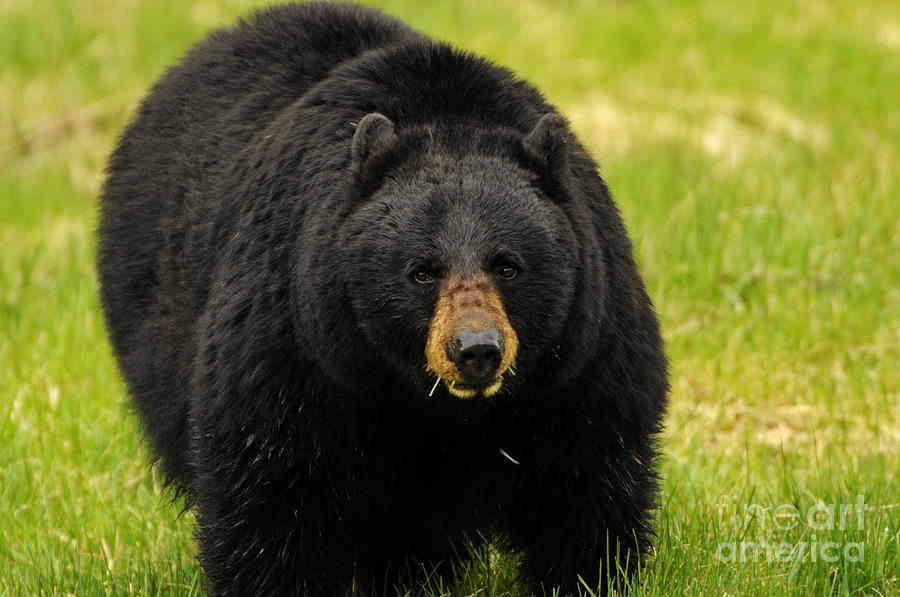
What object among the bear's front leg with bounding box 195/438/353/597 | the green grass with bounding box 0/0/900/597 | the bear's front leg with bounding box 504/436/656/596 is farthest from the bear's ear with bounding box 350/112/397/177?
the green grass with bounding box 0/0/900/597

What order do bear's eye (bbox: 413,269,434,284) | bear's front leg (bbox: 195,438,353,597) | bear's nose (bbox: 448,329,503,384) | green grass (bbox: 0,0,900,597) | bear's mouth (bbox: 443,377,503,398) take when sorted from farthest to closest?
green grass (bbox: 0,0,900,597)
bear's front leg (bbox: 195,438,353,597)
bear's eye (bbox: 413,269,434,284)
bear's mouth (bbox: 443,377,503,398)
bear's nose (bbox: 448,329,503,384)

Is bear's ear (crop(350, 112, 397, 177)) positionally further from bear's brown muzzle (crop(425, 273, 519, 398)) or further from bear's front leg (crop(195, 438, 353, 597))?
bear's front leg (crop(195, 438, 353, 597))

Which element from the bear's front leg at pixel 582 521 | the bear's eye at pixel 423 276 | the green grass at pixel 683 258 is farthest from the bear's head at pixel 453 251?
the green grass at pixel 683 258

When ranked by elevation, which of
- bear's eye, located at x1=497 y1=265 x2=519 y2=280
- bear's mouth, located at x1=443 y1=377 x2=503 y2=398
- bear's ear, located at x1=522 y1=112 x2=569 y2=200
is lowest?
bear's mouth, located at x1=443 y1=377 x2=503 y2=398

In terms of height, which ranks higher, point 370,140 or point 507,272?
point 370,140

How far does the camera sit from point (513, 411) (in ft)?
13.1

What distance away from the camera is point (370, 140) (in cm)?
385

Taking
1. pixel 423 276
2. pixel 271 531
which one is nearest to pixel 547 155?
pixel 423 276

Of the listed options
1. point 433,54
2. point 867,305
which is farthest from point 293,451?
point 867,305

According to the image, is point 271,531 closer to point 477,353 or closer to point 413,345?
point 413,345

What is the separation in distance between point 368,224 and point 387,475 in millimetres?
764

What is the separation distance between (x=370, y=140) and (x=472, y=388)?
2.43 feet

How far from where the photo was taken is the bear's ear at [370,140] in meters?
3.84

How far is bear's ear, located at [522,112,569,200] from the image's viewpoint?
391 cm
